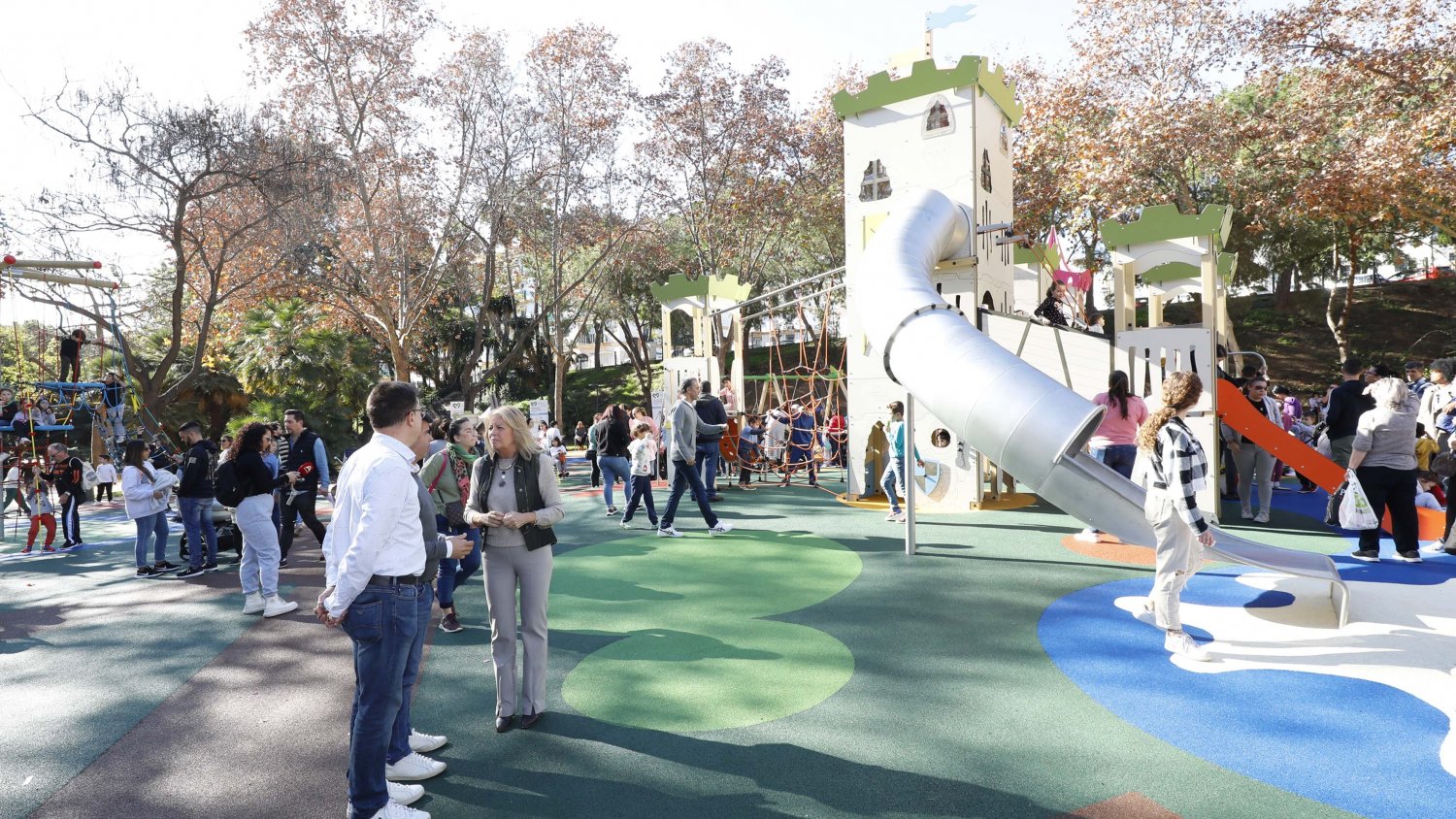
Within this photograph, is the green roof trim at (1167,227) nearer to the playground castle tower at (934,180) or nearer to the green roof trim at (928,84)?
the playground castle tower at (934,180)

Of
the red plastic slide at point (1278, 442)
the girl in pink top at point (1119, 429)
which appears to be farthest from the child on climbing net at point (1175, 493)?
the red plastic slide at point (1278, 442)

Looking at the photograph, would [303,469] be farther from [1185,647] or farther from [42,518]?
[1185,647]

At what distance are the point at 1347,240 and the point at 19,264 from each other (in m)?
40.1

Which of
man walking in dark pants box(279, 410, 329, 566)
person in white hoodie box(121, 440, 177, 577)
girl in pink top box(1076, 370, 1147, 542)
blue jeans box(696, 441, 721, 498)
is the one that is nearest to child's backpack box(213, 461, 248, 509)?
man walking in dark pants box(279, 410, 329, 566)

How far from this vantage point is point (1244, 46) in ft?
54.9

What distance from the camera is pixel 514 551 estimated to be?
4.09 meters

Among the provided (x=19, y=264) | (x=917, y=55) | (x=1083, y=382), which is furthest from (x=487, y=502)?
(x=19, y=264)

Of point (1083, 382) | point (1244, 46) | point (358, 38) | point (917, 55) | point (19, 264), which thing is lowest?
point (1083, 382)

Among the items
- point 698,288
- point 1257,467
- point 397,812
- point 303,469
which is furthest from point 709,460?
point 397,812

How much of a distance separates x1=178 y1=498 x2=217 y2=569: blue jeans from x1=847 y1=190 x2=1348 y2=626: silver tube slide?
7.49 meters

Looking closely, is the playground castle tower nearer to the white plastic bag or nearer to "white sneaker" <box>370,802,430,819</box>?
the white plastic bag

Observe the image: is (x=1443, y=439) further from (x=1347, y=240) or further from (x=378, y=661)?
(x=1347, y=240)

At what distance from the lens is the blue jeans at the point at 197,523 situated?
8227 millimetres

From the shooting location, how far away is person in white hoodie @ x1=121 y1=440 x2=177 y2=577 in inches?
320
